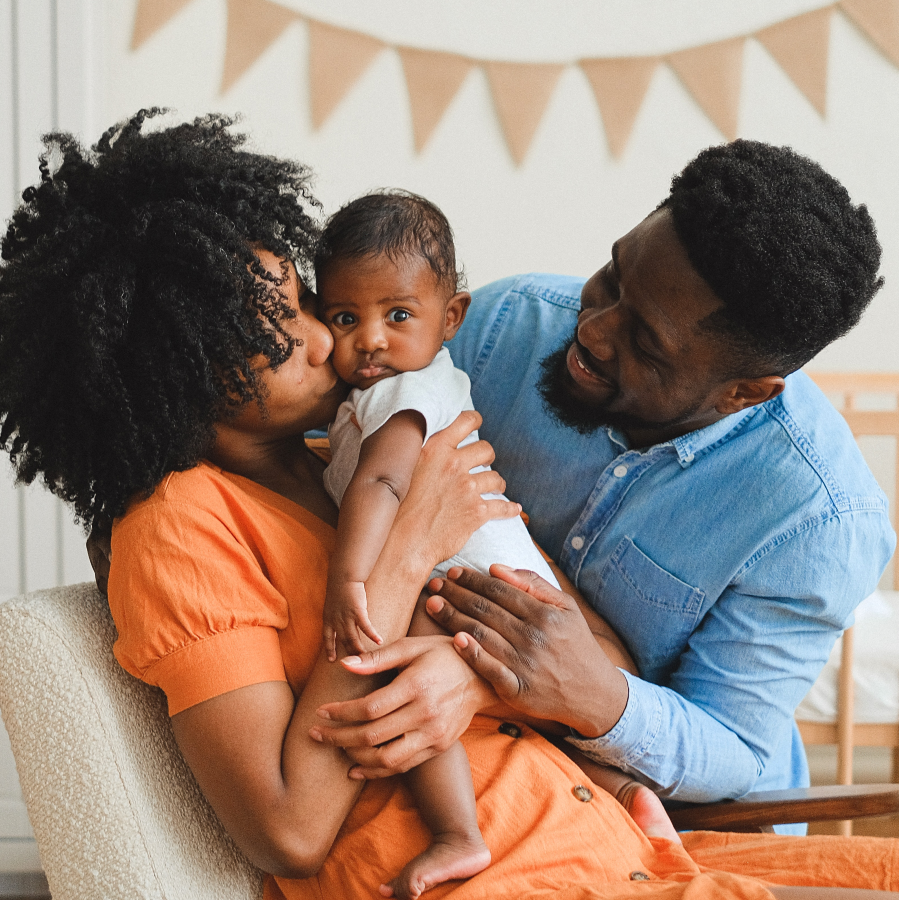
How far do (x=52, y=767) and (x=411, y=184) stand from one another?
2.18m

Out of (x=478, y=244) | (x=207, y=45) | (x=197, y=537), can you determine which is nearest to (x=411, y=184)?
(x=478, y=244)

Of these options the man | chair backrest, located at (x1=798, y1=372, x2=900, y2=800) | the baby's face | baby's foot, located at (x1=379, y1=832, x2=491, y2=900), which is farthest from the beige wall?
baby's foot, located at (x1=379, y1=832, x2=491, y2=900)

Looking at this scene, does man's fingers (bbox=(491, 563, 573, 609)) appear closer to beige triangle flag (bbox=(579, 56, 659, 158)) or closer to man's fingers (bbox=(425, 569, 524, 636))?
man's fingers (bbox=(425, 569, 524, 636))

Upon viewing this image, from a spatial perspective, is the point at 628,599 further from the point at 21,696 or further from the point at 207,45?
the point at 207,45

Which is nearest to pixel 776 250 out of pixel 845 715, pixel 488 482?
pixel 488 482

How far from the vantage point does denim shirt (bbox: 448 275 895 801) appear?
1237mm

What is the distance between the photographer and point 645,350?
1.25m

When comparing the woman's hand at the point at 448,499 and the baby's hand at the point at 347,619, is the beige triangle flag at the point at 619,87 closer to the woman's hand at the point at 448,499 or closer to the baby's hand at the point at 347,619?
the woman's hand at the point at 448,499

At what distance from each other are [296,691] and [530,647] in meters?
0.30

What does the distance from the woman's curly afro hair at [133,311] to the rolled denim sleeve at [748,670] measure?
0.70m

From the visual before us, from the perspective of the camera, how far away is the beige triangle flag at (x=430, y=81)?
2635 mm

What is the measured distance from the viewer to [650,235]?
1.23 metres

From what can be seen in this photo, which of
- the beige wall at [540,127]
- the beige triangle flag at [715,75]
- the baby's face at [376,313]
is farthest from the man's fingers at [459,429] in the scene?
the beige triangle flag at [715,75]

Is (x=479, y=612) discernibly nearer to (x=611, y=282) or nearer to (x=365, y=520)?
(x=365, y=520)
